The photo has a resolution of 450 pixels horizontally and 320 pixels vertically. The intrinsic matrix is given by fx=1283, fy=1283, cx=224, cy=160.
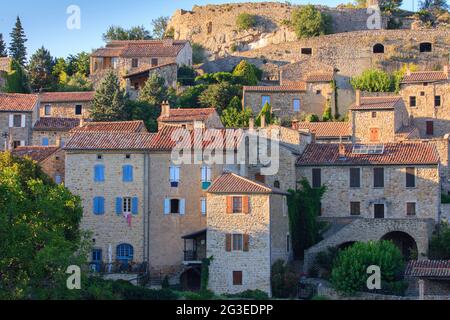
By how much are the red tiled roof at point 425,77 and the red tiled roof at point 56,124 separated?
20369 mm

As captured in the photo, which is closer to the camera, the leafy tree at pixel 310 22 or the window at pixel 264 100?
the window at pixel 264 100

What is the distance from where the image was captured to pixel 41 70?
317ft

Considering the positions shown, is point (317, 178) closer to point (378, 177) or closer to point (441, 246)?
point (378, 177)

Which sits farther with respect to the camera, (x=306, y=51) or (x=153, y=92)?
(x=306, y=51)

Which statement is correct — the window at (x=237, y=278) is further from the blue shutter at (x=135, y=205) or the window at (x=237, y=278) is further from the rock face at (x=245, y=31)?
the rock face at (x=245, y=31)

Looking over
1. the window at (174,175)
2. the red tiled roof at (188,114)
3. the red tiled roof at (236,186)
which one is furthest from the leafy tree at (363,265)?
the red tiled roof at (188,114)

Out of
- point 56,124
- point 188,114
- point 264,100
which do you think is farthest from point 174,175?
point 264,100

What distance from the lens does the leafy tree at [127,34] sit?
11012cm

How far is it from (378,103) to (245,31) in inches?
1217

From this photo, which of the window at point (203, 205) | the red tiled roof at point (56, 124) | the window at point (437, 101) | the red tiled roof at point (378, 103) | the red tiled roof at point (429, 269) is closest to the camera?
the red tiled roof at point (429, 269)

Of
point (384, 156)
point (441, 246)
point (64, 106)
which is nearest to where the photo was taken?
point (441, 246)

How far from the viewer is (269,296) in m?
55.8
